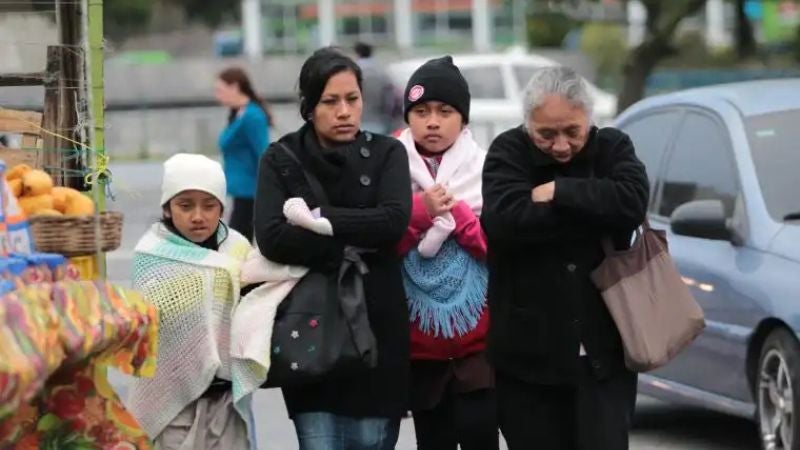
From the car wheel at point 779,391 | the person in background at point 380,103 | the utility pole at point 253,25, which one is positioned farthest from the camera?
the utility pole at point 253,25

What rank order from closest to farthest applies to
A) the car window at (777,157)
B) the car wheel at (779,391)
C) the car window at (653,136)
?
1. the car wheel at (779,391)
2. the car window at (777,157)
3. the car window at (653,136)

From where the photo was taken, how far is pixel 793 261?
787 centimetres

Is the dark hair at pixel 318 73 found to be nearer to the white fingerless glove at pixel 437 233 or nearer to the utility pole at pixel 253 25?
the white fingerless glove at pixel 437 233

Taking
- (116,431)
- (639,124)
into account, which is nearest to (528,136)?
(116,431)

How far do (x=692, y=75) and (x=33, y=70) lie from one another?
2842cm

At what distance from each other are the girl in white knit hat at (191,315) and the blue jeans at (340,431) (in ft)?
0.74

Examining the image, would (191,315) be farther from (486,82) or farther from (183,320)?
(486,82)

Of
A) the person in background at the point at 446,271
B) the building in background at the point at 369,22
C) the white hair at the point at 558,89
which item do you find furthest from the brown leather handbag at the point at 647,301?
the building in background at the point at 369,22

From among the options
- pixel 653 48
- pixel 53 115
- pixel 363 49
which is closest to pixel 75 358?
pixel 53 115

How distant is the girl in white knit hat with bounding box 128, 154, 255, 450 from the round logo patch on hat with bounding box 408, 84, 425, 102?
2.48ft

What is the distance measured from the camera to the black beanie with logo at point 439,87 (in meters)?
6.24

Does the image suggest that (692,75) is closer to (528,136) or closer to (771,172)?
(771,172)

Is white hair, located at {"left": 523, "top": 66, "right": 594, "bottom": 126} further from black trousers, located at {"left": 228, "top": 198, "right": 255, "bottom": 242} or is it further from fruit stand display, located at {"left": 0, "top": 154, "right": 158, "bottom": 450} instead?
black trousers, located at {"left": 228, "top": 198, "right": 255, "bottom": 242}

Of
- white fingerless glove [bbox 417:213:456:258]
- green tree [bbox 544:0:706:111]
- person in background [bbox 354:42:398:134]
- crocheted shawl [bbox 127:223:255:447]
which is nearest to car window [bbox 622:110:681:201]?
white fingerless glove [bbox 417:213:456:258]
